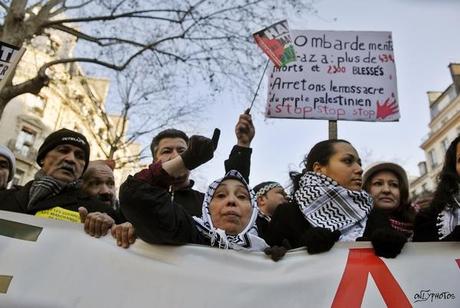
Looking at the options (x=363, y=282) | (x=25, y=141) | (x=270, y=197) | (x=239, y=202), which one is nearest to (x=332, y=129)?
(x=270, y=197)

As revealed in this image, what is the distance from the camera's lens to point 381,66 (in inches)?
138

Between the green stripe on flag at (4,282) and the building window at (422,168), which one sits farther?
the building window at (422,168)

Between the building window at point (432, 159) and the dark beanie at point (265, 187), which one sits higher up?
the building window at point (432, 159)

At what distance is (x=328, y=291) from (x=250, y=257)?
36 centimetres

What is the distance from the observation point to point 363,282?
71.8 inches

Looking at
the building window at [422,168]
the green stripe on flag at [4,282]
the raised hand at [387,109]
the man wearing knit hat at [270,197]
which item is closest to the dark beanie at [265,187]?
the man wearing knit hat at [270,197]

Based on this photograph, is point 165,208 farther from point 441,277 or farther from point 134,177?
point 441,277

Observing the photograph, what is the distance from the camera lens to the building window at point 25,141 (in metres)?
30.7

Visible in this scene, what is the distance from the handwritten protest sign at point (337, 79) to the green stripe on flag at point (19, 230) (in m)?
1.85

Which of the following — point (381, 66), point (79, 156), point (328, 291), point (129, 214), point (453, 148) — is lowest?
point (328, 291)


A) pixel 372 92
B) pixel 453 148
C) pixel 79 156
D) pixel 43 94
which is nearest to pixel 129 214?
pixel 79 156

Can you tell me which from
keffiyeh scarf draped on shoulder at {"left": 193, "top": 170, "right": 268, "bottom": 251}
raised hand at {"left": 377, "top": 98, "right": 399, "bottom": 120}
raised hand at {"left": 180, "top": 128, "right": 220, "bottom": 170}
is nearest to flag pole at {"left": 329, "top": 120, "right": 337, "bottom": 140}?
raised hand at {"left": 377, "top": 98, "right": 399, "bottom": 120}

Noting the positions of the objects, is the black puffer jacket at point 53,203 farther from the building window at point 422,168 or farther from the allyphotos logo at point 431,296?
the building window at point 422,168

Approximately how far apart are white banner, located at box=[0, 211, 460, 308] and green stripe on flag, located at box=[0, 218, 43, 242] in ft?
0.13
